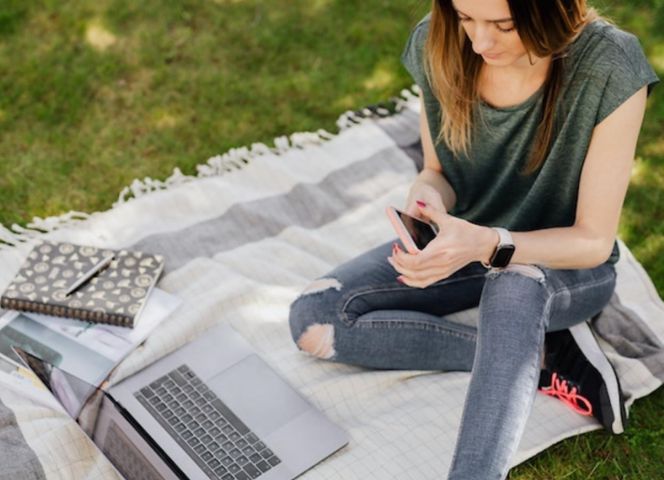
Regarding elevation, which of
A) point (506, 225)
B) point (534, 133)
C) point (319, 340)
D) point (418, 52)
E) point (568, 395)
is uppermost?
point (418, 52)

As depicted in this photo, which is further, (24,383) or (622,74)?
(24,383)

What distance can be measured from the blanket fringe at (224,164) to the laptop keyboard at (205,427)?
2.84ft

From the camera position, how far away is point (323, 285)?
2311 mm

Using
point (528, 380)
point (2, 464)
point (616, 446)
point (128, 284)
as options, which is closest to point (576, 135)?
point (528, 380)

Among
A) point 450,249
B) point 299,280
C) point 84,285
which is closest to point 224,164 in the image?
point 299,280

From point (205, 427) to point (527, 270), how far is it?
887 millimetres

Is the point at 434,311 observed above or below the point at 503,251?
below

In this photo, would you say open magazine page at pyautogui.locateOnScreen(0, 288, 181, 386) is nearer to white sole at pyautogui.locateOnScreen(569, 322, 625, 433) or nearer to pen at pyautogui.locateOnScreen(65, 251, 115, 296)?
pen at pyautogui.locateOnScreen(65, 251, 115, 296)

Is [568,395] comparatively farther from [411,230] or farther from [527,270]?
[411,230]

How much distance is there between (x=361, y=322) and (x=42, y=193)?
1.45 m

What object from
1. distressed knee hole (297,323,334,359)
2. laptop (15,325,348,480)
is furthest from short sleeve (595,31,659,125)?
laptop (15,325,348,480)

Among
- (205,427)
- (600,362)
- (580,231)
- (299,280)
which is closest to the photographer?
(580,231)

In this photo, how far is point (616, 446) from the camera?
89.0 inches

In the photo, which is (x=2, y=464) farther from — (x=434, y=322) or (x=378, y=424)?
(x=434, y=322)
